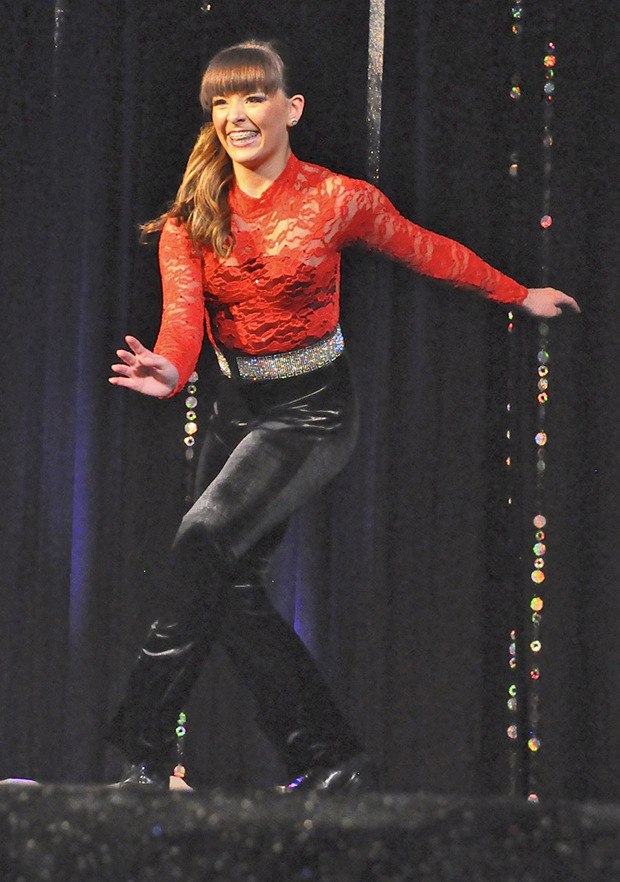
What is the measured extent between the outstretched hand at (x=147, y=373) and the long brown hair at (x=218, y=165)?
1.22 ft

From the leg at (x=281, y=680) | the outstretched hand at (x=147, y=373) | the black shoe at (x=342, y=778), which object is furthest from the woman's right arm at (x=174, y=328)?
the black shoe at (x=342, y=778)

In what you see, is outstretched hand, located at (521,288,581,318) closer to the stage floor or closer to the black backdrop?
the black backdrop

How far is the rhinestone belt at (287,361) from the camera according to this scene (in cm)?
233

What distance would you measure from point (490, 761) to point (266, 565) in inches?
28.0

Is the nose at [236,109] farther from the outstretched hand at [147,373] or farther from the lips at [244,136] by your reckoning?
the outstretched hand at [147,373]

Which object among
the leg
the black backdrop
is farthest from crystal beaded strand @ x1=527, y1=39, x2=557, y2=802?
the leg

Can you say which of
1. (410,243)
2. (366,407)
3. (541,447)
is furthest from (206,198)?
(541,447)

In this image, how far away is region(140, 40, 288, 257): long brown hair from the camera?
2320 mm

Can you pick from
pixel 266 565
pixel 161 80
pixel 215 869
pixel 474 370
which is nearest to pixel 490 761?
pixel 266 565

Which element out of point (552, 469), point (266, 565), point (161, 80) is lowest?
point (266, 565)

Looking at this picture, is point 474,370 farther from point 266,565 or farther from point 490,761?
point 490,761

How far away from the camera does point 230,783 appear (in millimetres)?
2502

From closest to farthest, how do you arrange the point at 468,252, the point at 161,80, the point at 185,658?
the point at 185,658
the point at 468,252
the point at 161,80

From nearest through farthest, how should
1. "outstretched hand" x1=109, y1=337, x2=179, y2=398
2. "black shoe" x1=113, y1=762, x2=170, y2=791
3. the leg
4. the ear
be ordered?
"outstretched hand" x1=109, y1=337, x2=179, y2=398 → "black shoe" x1=113, y1=762, x2=170, y2=791 → the leg → the ear
